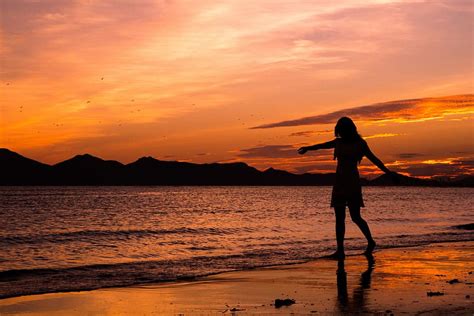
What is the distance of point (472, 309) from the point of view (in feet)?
22.3

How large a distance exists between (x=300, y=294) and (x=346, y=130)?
3557 mm

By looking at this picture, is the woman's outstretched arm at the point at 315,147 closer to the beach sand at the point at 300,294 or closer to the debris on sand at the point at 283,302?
the beach sand at the point at 300,294

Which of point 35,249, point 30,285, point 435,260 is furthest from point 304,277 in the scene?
point 35,249

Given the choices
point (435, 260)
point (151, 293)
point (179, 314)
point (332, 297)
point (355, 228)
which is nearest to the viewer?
point (179, 314)

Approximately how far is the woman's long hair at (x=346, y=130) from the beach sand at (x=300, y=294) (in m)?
2.23

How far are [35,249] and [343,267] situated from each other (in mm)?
15634

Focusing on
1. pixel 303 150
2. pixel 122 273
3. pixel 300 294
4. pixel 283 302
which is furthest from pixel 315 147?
pixel 122 273

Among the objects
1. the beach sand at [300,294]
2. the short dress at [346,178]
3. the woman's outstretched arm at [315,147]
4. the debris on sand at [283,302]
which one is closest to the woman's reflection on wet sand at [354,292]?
the beach sand at [300,294]

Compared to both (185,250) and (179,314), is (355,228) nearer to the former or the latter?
(185,250)

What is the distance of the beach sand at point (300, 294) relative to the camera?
7.32 meters

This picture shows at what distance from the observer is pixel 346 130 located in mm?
10930

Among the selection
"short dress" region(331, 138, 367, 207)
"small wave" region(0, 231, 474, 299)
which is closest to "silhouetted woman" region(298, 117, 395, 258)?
"short dress" region(331, 138, 367, 207)

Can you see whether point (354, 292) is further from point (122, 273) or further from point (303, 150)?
point (122, 273)

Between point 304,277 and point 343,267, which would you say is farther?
point 343,267
